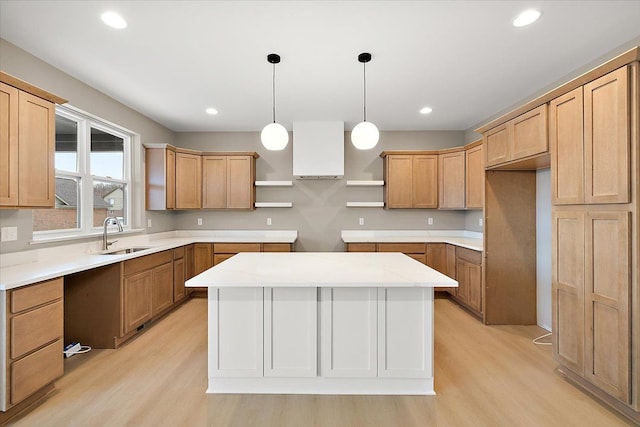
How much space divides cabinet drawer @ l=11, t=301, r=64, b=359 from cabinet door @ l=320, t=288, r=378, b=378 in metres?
1.92

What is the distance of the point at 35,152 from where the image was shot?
2197mm

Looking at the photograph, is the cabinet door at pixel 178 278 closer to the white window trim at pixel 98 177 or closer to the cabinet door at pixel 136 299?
the cabinet door at pixel 136 299

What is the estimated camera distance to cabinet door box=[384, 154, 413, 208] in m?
4.64

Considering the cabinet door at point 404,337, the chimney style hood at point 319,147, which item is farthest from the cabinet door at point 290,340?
the chimney style hood at point 319,147

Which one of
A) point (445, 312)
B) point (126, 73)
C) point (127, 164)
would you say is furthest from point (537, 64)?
point (127, 164)

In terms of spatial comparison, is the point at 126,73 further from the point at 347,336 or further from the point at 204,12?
the point at 347,336

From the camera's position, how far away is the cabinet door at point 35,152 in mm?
2092

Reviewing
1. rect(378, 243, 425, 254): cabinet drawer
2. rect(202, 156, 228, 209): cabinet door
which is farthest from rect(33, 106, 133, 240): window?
rect(378, 243, 425, 254): cabinet drawer

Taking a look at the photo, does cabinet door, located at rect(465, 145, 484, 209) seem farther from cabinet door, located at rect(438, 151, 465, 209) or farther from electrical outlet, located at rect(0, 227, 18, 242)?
electrical outlet, located at rect(0, 227, 18, 242)

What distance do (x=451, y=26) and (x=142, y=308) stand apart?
3.95m

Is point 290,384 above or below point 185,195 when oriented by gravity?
below

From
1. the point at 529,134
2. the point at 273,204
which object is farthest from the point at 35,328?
the point at 529,134

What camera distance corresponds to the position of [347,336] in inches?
81.5

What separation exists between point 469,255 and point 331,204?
2253mm
